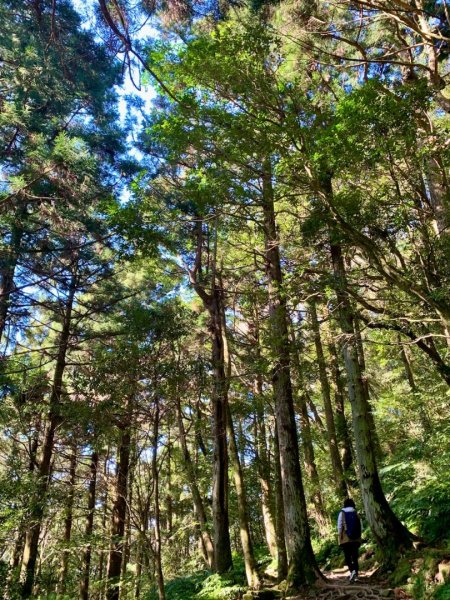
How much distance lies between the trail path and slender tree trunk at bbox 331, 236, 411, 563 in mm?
519

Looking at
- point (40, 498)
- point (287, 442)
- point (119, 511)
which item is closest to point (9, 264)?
point (40, 498)

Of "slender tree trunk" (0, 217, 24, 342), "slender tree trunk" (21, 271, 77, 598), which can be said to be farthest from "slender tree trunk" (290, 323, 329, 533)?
"slender tree trunk" (0, 217, 24, 342)

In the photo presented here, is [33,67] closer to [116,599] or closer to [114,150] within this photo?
[114,150]

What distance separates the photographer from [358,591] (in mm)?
6066

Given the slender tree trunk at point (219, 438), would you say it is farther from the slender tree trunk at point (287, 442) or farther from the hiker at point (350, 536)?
the hiker at point (350, 536)

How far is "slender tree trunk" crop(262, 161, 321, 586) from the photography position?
702 centimetres

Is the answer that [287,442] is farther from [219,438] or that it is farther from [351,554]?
[219,438]

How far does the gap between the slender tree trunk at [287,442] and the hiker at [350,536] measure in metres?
0.55

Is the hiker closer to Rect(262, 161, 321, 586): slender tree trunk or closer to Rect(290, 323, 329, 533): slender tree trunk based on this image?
Rect(262, 161, 321, 586): slender tree trunk

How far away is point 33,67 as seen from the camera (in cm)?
898

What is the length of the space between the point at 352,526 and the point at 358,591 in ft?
3.97

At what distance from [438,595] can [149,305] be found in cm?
1080

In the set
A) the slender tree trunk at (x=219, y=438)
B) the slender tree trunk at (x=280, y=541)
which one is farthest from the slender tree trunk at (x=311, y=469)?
the slender tree trunk at (x=280, y=541)

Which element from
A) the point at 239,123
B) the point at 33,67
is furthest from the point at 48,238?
the point at 239,123
